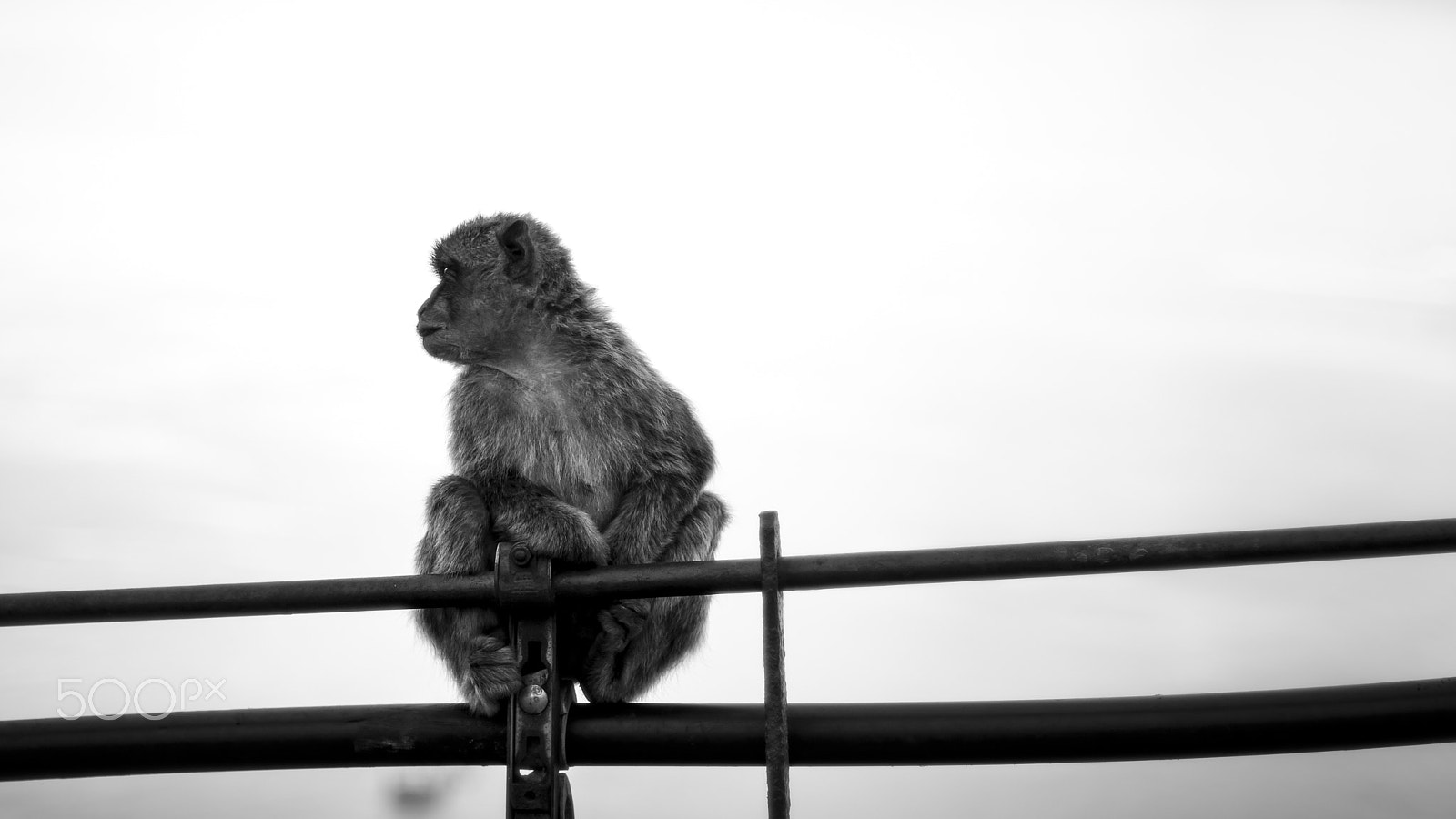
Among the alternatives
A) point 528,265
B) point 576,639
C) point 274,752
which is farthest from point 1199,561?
point 528,265

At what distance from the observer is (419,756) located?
2494 millimetres

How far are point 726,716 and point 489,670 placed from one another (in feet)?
3.94

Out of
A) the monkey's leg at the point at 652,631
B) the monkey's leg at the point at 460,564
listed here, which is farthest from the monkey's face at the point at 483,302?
the monkey's leg at the point at 652,631

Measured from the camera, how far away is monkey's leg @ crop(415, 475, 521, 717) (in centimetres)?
358

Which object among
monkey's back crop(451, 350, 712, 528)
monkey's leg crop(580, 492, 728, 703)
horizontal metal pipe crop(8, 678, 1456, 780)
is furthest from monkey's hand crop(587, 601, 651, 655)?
horizontal metal pipe crop(8, 678, 1456, 780)

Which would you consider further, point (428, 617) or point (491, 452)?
point (491, 452)

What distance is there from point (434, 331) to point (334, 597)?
233 centimetres

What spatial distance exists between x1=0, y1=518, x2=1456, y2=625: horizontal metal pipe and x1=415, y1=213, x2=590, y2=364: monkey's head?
7.30 ft

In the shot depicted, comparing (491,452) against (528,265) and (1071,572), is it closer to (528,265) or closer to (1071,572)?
(528,265)

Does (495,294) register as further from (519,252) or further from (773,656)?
(773,656)

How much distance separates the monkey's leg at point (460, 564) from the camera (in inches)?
141

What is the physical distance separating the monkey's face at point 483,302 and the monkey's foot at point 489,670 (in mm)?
1363

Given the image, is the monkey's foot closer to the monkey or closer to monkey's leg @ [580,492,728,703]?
the monkey

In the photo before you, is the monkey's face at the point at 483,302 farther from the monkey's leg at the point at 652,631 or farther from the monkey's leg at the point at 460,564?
the monkey's leg at the point at 652,631
